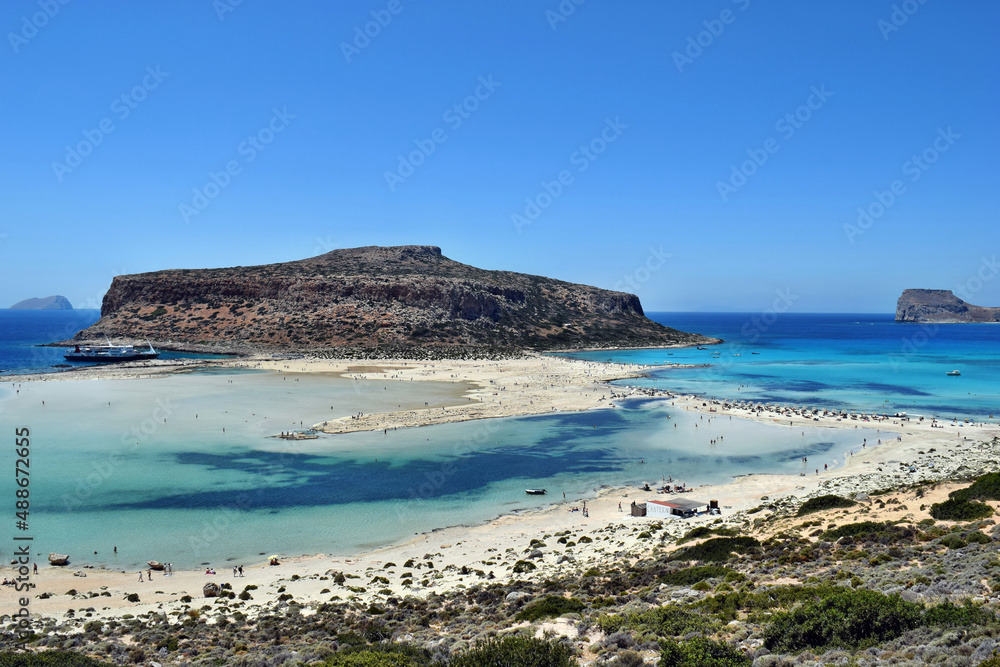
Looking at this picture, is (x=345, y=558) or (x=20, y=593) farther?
(x=345, y=558)

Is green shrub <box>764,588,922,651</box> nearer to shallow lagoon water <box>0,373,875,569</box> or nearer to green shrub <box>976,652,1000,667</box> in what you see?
green shrub <box>976,652,1000,667</box>

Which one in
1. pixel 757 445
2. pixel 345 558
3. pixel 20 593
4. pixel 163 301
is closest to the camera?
pixel 20 593

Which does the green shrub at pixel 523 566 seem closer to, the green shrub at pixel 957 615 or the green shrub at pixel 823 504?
the green shrub at pixel 823 504

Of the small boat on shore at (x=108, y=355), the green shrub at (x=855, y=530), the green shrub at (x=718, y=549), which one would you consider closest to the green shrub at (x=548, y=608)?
the green shrub at (x=718, y=549)

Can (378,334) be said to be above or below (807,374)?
above

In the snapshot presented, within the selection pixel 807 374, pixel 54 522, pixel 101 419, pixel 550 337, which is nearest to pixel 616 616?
pixel 54 522

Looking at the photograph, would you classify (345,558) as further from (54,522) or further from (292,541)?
(54,522)

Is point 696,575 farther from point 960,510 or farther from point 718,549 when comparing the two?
point 960,510
